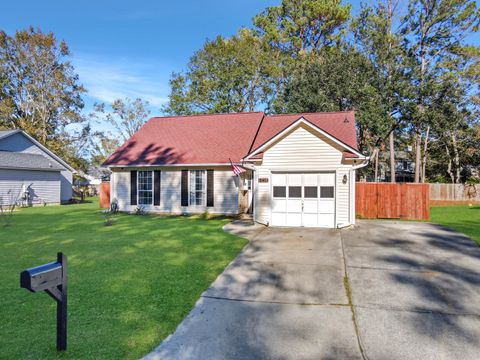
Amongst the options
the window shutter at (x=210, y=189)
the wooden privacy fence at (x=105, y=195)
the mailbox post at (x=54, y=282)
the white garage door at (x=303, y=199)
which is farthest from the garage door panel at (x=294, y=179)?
the wooden privacy fence at (x=105, y=195)

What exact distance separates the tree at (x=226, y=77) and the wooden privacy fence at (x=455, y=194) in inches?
704

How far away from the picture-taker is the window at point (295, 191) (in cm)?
1309

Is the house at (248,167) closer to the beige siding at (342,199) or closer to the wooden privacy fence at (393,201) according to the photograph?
the beige siding at (342,199)

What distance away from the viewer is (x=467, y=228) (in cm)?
1266

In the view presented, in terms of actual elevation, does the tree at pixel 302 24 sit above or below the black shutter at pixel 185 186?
above

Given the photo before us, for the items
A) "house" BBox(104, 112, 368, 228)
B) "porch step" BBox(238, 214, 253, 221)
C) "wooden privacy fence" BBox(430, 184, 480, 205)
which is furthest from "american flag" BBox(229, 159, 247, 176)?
"wooden privacy fence" BBox(430, 184, 480, 205)

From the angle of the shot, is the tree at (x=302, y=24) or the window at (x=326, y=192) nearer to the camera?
the window at (x=326, y=192)

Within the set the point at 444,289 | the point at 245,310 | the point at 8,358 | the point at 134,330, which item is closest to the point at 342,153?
the point at 444,289

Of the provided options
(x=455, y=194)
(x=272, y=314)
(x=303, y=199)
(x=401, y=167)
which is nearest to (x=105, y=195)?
(x=303, y=199)

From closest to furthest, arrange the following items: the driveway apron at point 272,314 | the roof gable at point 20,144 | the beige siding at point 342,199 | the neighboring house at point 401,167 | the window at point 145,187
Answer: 1. the driveway apron at point 272,314
2. the beige siding at point 342,199
3. the window at point 145,187
4. the roof gable at point 20,144
5. the neighboring house at point 401,167

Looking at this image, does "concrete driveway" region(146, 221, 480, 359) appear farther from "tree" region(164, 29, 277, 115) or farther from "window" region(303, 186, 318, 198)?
"tree" region(164, 29, 277, 115)

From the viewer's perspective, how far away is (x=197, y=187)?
1706 centimetres

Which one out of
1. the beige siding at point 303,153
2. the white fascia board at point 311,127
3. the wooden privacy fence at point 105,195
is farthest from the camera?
the wooden privacy fence at point 105,195

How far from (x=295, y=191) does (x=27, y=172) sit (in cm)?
2046
